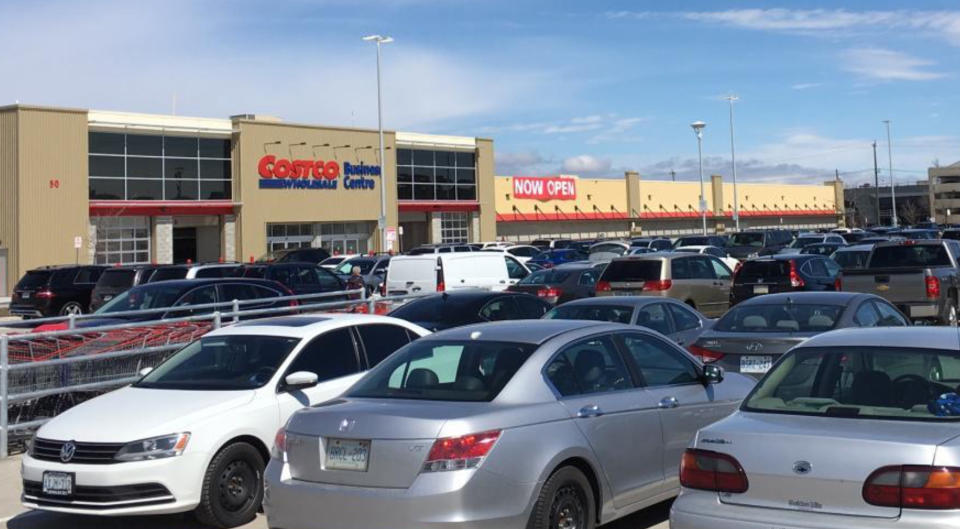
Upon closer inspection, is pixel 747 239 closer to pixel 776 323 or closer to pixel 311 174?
pixel 311 174

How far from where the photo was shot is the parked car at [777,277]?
72.6ft

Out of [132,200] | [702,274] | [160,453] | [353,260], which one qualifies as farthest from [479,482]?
[132,200]

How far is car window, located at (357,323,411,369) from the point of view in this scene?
9641mm

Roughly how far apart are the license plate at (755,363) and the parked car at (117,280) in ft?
61.4

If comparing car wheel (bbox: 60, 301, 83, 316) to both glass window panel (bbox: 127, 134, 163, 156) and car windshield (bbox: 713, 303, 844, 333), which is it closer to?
glass window panel (bbox: 127, 134, 163, 156)

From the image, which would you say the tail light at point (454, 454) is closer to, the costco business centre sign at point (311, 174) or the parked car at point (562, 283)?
the parked car at point (562, 283)

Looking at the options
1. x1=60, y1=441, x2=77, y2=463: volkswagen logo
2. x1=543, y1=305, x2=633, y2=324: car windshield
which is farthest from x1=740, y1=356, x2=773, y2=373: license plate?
x1=60, y1=441, x2=77, y2=463: volkswagen logo

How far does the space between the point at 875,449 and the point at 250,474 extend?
5.07 m

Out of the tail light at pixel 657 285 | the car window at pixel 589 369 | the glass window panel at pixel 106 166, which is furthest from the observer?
the glass window panel at pixel 106 166

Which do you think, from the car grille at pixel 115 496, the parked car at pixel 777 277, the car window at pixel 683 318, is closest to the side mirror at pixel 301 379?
the car grille at pixel 115 496

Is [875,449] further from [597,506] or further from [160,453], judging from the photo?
[160,453]

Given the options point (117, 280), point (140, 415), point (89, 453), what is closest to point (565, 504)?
point (140, 415)

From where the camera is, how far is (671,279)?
2223 cm

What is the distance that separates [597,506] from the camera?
6848 millimetres
